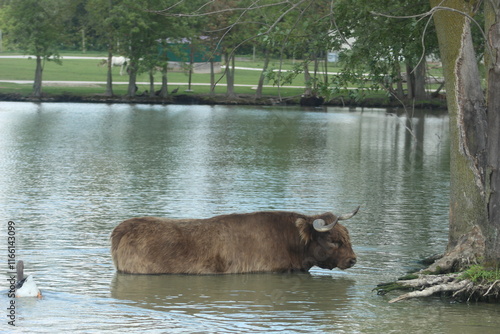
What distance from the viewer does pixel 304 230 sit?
14055 millimetres

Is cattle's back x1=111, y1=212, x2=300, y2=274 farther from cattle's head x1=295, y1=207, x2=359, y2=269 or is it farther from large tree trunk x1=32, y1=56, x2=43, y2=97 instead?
large tree trunk x1=32, y1=56, x2=43, y2=97

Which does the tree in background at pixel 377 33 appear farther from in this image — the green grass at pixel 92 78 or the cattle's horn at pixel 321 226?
the green grass at pixel 92 78

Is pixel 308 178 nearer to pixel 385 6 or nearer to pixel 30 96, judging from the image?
pixel 385 6

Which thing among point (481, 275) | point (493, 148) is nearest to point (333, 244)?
point (481, 275)

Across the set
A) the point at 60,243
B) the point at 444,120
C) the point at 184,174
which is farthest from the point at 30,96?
the point at 60,243

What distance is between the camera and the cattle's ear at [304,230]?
14.0 metres

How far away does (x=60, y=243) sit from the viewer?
16094 mm

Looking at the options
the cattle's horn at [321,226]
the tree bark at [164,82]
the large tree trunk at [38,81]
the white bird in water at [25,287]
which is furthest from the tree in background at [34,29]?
the white bird in water at [25,287]

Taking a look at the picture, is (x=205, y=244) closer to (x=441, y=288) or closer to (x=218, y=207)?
(x=441, y=288)

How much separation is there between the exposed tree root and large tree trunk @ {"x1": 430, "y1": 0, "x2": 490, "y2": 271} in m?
0.54

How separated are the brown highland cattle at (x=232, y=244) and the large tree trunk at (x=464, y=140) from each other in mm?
1644

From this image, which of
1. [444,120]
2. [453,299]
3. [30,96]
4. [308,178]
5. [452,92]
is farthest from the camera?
[30,96]

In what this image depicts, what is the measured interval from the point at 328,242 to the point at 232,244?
147 cm

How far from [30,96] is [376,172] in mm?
50398
